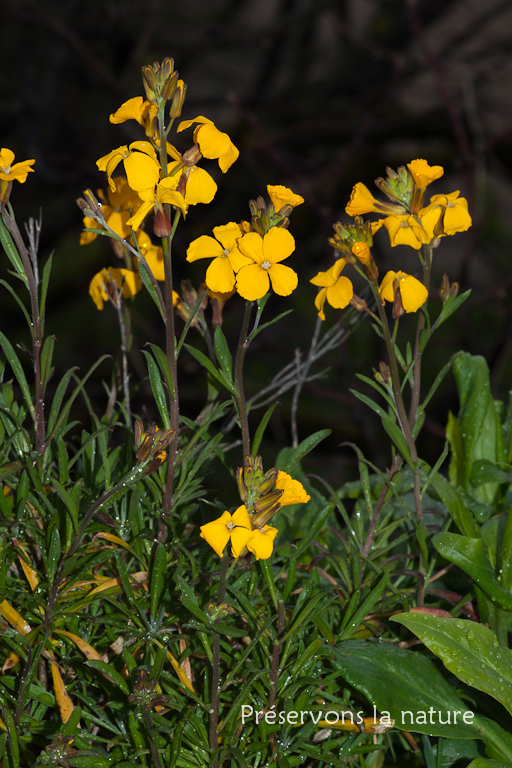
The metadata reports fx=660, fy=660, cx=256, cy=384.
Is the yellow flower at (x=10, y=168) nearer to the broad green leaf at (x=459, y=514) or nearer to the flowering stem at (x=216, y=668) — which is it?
the flowering stem at (x=216, y=668)

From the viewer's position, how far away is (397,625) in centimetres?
60

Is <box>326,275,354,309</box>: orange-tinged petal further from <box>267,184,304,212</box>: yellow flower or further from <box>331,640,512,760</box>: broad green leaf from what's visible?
<box>331,640,512,760</box>: broad green leaf

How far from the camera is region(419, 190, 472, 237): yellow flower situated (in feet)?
1.79

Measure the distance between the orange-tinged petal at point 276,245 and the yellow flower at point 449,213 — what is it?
0.15m

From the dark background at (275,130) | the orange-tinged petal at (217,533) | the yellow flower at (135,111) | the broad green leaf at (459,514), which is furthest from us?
the dark background at (275,130)

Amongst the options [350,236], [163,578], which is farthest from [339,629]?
[350,236]

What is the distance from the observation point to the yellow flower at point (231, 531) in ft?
1.26

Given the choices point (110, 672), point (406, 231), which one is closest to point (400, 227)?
point (406, 231)

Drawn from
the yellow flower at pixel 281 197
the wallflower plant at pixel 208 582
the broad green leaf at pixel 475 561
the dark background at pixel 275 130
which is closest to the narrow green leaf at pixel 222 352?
the wallflower plant at pixel 208 582

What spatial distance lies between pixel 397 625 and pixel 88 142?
2.61 metres

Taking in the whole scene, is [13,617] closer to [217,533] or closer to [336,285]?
[217,533]

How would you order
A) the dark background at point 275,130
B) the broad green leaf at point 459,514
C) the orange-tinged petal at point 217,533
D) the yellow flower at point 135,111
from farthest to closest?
the dark background at point 275,130 → the broad green leaf at point 459,514 → the yellow flower at point 135,111 → the orange-tinged petal at point 217,533

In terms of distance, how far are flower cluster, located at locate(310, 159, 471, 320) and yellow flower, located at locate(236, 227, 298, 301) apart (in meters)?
0.08

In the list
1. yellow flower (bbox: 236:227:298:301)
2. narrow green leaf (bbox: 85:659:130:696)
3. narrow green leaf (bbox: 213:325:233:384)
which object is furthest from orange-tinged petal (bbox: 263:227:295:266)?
narrow green leaf (bbox: 85:659:130:696)
